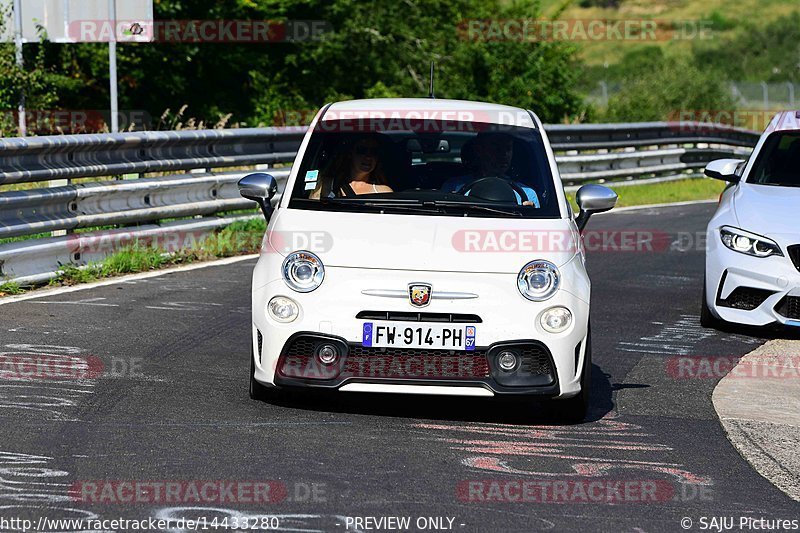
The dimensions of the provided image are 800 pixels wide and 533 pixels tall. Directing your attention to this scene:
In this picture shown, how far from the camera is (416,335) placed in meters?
6.39

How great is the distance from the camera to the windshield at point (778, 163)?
10.4 meters

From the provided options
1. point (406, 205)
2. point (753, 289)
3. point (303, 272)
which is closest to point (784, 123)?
point (753, 289)

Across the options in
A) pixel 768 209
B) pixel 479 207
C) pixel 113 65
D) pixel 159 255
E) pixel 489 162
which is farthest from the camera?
pixel 113 65

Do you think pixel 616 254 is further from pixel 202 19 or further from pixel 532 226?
pixel 202 19

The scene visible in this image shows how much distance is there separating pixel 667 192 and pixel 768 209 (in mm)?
13789

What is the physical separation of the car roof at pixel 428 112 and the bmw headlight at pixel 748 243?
2.35 metres

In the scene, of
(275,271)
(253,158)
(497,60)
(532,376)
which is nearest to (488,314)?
(532,376)

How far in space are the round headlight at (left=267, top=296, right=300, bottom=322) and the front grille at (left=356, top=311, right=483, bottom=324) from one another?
0.33 meters

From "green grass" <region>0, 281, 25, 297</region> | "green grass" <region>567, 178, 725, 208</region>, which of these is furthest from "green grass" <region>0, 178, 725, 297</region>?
"green grass" <region>567, 178, 725, 208</region>

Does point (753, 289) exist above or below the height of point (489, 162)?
below

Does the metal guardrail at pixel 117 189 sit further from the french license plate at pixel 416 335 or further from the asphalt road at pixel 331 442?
the french license plate at pixel 416 335

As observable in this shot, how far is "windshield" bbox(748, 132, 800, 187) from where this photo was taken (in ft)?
34.2

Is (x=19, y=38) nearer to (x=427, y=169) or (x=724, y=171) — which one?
(x=724, y=171)

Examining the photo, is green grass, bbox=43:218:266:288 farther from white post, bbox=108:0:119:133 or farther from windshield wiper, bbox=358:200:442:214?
windshield wiper, bbox=358:200:442:214
